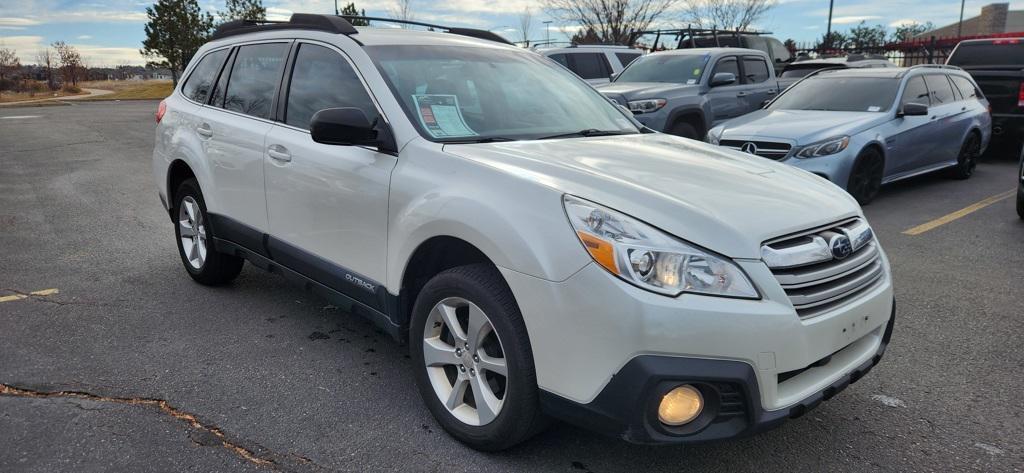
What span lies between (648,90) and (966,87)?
4.33 meters

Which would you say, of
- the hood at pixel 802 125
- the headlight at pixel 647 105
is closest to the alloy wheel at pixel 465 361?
the hood at pixel 802 125

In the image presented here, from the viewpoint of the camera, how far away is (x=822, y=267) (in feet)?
8.55

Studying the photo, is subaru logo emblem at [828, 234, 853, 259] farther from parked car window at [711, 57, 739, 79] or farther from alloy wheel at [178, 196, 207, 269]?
parked car window at [711, 57, 739, 79]

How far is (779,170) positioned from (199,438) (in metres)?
2.76

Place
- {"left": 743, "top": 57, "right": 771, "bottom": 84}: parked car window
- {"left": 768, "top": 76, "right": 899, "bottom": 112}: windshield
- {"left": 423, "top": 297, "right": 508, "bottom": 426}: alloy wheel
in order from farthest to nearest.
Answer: {"left": 743, "top": 57, "right": 771, "bottom": 84}: parked car window < {"left": 768, "top": 76, "right": 899, "bottom": 112}: windshield < {"left": 423, "top": 297, "right": 508, "bottom": 426}: alloy wheel

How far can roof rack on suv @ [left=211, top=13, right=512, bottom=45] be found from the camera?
381 centimetres

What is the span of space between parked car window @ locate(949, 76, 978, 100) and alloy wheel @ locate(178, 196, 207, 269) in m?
9.46

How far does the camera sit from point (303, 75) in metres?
3.95

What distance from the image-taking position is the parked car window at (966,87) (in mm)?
9840

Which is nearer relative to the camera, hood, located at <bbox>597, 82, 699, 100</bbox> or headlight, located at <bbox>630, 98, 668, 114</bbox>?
headlight, located at <bbox>630, 98, 668, 114</bbox>

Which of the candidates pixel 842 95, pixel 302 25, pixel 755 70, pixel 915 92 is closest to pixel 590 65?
pixel 755 70

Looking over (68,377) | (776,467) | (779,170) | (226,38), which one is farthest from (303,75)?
(776,467)

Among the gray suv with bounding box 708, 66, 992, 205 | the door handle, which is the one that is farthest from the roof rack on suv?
the gray suv with bounding box 708, 66, 992, 205

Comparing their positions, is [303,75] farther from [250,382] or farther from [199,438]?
[199,438]
